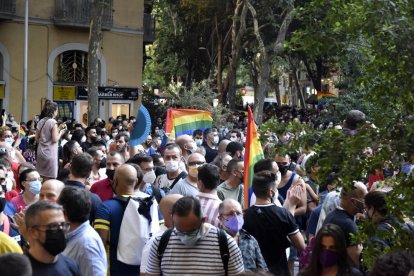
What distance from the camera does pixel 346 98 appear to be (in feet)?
98.6

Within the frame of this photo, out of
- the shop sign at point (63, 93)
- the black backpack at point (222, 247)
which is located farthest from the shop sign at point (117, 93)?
the black backpack at point (222, 247)

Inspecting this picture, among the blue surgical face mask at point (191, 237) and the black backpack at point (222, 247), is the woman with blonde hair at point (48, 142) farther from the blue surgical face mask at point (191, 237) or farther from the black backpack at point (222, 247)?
the blue surgical face mask at point (191, 237)

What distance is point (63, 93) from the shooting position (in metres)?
35.3

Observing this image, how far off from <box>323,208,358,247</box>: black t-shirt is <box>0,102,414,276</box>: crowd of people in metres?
0.01

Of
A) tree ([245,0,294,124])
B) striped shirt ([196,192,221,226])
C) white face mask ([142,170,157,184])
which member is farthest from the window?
striped shirt ([196,192,221,226])

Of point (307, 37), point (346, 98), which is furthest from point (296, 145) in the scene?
point (346, 98)

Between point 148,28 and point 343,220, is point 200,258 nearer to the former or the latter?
point 343,220

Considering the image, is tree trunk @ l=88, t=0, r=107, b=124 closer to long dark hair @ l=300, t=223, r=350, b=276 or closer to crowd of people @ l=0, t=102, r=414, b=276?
crowd of people @ l=0, t=102, r=414, b=276

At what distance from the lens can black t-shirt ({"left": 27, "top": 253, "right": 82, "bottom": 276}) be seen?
529 cm

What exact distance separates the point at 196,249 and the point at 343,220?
183cm

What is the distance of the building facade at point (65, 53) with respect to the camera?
3356cm

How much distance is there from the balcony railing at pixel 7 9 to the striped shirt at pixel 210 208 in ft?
86.4

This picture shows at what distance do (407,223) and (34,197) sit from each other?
370cm

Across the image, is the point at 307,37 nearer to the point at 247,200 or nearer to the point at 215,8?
the point at 247,200
